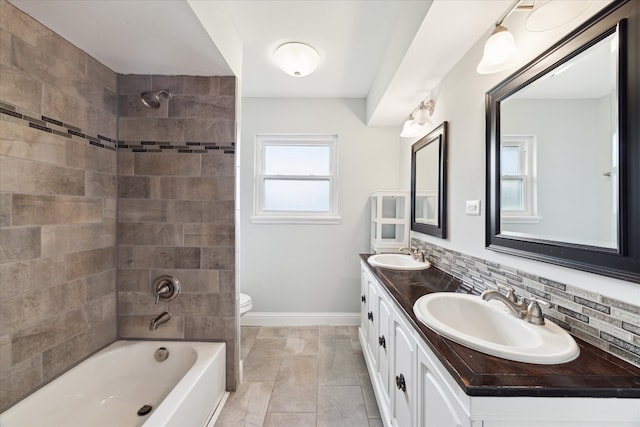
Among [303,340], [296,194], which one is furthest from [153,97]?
[303,340]

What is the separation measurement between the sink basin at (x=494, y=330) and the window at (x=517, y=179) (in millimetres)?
420

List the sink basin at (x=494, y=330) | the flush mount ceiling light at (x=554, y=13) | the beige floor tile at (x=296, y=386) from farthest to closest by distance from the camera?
the beige floor tile at (x=296, y=386) → the flush mount ceiling light at (x=554, y=13) → the sink basin at (x=494, y=330)

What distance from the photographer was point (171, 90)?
1.70 metres

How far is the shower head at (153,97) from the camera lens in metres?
1.59

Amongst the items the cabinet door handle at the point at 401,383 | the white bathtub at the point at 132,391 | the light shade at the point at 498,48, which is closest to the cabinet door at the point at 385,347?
the cabinet door handle at the point at 401,383

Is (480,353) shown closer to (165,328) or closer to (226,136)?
(226,136)

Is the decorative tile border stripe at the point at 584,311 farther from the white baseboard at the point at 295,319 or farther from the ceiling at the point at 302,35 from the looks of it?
the white baseboard at the point at 295,319

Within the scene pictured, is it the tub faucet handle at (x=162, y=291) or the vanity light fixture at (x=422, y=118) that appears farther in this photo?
the vanity light fixture at (x=422, y=118)

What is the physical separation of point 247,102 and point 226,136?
1261 millimetres

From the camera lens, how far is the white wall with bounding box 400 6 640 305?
1043mm

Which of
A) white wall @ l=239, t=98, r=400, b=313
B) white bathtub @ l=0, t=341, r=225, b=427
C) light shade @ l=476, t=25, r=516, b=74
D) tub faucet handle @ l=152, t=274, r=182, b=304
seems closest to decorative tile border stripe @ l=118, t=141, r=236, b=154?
tub faucet handle @ l=152, t=274, r=182, b=304

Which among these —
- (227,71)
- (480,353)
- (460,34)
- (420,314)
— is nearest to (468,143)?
(460,34)

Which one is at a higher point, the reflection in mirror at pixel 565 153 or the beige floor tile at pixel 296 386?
the reflection in mirror at pixel 565 153

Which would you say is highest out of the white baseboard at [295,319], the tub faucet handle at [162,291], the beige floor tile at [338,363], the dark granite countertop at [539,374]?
the dark granite countertop at [539,374]
